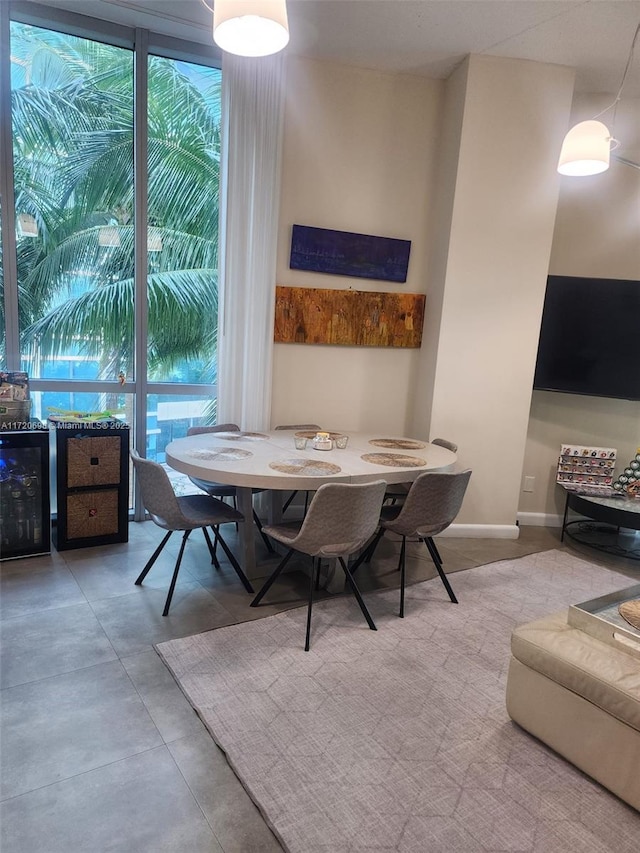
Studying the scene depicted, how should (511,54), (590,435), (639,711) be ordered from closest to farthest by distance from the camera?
(639,711)
(511,54)
(590,435)

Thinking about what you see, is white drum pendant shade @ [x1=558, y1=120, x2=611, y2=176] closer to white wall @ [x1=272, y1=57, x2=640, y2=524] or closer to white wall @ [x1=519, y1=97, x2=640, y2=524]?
white wall @ [x1=272, y1=57, x2=640, y2=524]

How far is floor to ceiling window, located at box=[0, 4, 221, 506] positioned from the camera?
3367 mm

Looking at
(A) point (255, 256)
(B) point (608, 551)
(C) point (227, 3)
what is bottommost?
(B) point (608, 551)

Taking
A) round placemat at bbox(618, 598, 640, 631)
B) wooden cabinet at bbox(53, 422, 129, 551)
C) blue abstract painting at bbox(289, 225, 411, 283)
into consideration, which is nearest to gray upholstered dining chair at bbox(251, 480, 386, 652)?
round placemat at bbox(618, 598, 640, 631)

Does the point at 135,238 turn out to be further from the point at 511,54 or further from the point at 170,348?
the point at 511,54

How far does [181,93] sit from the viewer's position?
369 centimetres

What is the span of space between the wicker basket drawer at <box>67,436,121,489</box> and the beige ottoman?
2.56 metres

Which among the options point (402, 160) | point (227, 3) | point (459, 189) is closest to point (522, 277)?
point (459, 189)

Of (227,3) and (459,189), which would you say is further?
(459,189)

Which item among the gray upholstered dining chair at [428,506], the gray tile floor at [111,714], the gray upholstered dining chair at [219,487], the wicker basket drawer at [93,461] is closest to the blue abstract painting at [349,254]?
the gray upholstered dining chair at [219,487]

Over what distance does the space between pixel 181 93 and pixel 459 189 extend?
2.01 meters

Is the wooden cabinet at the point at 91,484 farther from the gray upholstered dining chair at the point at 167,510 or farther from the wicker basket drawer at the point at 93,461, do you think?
the gray upholstered dining chair at the point at 167,510

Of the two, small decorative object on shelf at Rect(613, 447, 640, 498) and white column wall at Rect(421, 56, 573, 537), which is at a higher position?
white column wall at Rect(421, 56, 573, 537)

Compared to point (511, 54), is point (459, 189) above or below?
below
